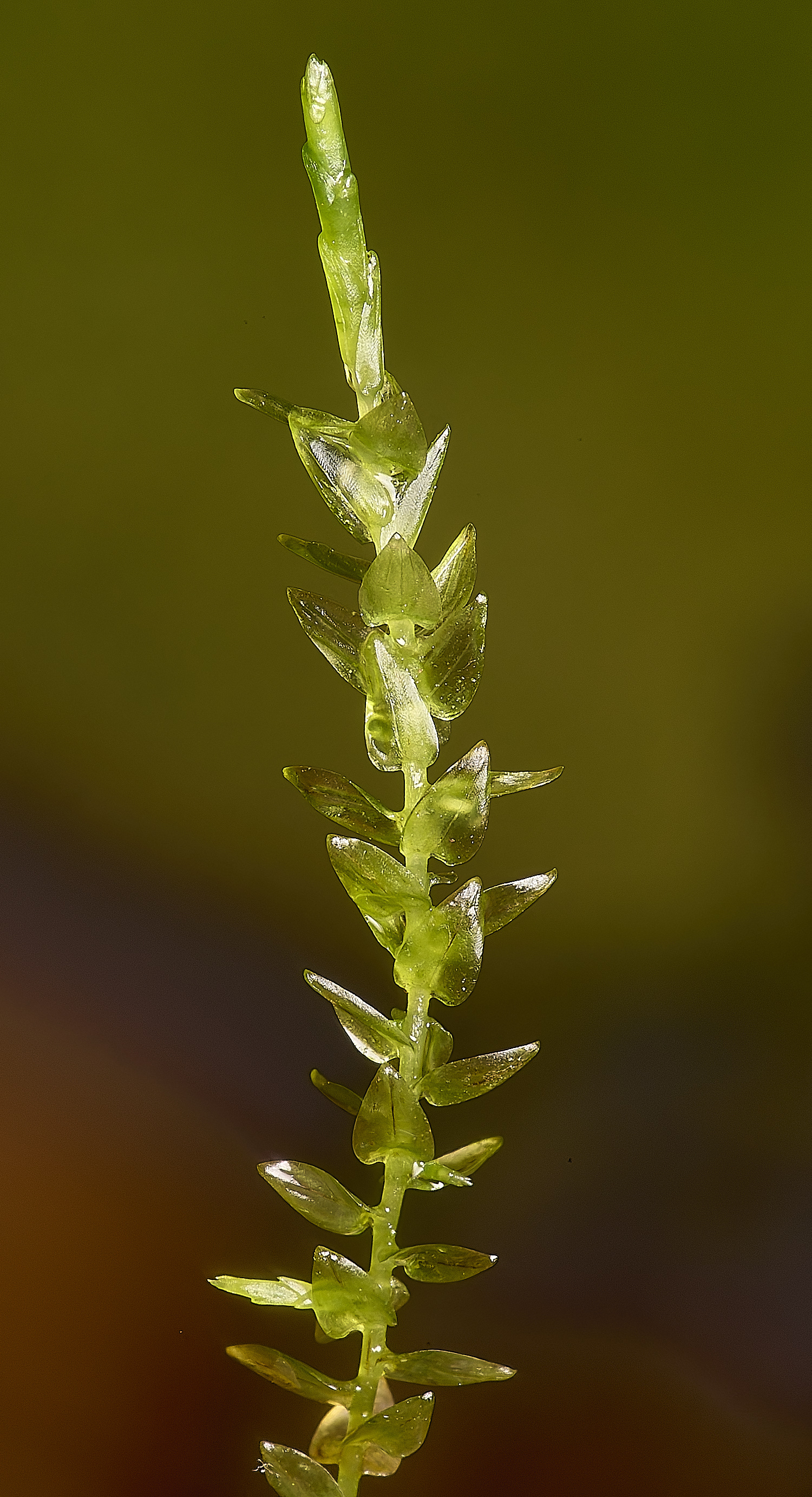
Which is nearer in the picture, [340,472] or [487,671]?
[340,472]

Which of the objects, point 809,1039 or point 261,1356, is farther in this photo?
point 809,1039

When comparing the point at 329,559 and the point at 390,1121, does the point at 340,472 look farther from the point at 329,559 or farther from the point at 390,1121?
the point at 390,1121

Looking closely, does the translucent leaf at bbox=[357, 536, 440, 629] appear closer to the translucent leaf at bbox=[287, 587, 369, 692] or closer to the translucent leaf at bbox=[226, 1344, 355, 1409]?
the translucent leaf at bbox=[287, 587, 369, 692]

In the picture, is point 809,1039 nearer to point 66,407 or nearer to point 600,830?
point 600,830

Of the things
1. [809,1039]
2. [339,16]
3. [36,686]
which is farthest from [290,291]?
[809,1039]

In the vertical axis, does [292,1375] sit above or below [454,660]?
below

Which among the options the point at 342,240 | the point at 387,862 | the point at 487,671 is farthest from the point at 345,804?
the point at 487,671
